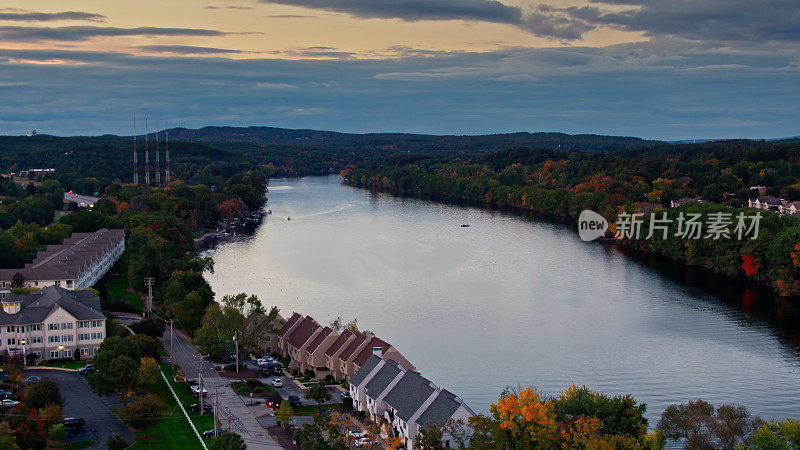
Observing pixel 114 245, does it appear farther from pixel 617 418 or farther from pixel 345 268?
pixel 617 418

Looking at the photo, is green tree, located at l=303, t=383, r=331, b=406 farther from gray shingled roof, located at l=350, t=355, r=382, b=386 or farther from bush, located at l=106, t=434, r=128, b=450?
bush, located at l=106, t=434, r=128, b=450

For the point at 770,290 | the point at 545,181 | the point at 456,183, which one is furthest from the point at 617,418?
the point at 456,183

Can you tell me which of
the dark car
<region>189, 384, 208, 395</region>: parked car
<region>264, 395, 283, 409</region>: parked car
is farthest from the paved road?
<region>264, 395, 283, 409</region>: parked car

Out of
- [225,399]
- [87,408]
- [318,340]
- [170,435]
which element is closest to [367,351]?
A: [318,340]

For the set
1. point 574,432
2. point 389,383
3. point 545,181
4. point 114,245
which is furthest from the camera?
point 545,181

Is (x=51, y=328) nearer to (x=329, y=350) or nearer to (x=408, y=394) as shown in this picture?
(x=329, y=350)
